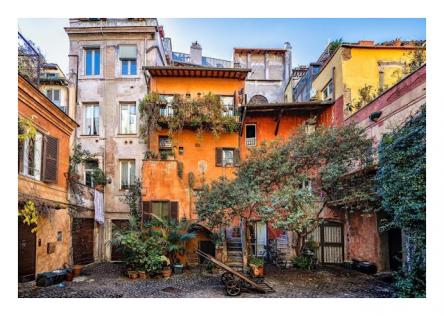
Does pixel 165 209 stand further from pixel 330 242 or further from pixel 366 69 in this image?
pixel 366 69

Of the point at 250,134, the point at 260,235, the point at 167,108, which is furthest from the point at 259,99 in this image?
the point at 260,235

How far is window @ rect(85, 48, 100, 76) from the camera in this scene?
45.8 ft

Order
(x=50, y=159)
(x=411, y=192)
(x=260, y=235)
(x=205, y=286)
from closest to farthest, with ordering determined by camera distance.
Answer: (x=411, y=192)
(x=205, y=286)
(x=50, y=159)
(x=260, y=235)

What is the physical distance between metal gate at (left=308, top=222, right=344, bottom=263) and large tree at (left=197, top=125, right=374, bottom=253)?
107 inches

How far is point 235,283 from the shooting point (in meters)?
7.72

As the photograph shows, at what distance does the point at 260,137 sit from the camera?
14.0 meters

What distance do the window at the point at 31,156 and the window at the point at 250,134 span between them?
775 centimetres

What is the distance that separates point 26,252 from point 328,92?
37.4ft

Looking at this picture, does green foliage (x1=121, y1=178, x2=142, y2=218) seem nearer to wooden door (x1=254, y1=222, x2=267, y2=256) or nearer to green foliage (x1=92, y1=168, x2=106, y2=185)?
green foliage (x1=92, y1=168, x2=106, y2=185)

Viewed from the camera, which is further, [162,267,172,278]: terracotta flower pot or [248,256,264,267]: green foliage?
[162,267,172,278]: terracotta flower pot

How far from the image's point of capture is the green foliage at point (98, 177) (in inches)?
512


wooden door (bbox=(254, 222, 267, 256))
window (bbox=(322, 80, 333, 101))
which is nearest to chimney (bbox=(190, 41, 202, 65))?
window (bbox=(322, 80, 333, 101))

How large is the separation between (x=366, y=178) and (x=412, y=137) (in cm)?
325
